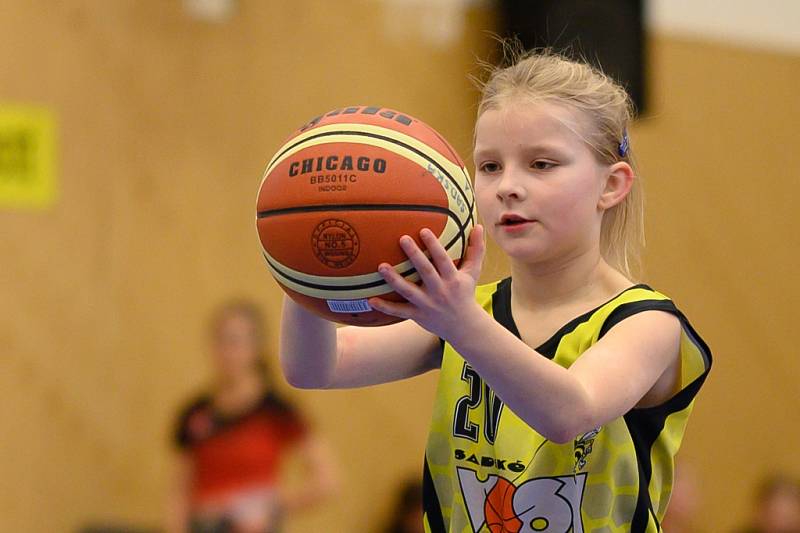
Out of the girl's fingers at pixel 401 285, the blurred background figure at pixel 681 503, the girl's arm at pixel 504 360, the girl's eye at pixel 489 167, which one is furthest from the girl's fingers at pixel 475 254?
the blurred background figure at pixel 681 503

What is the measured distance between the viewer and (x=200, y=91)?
23.3 feet

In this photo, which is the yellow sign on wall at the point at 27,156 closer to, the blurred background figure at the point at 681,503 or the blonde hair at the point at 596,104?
the blurred background figure at the point at 681,503

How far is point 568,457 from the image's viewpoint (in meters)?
2.47

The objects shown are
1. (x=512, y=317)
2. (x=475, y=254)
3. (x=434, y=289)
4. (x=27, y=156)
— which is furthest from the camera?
(x=27, y=156)

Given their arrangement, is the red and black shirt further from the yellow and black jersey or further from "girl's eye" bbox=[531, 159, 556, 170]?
"girl's eye" bbox=[531, 159, 556, 170]

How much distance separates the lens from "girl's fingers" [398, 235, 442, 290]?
207cm

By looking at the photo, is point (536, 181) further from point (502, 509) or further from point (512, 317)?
point (502, 509)

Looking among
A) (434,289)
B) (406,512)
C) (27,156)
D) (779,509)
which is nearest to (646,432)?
(434,289)

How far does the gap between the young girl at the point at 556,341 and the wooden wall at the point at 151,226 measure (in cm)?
426

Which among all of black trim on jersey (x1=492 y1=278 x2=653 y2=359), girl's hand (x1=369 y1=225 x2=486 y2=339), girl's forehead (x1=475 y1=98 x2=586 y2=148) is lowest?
black trim on jersey (x1=492 y1=278 x2=653 y2=359)

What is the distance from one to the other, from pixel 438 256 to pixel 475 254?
0.12 m

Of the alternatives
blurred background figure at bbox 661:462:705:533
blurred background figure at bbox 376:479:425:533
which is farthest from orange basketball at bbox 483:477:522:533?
blurred background figure at bbox 661:462:705:533

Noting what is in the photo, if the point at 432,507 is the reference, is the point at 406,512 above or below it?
below

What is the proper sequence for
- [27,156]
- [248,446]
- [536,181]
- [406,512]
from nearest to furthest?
[536,181], [248,446], [27,156], [406,512]
